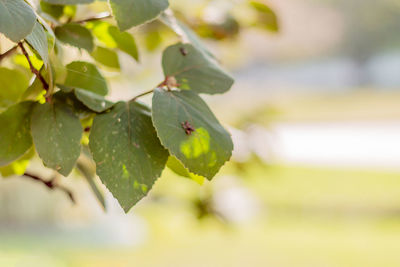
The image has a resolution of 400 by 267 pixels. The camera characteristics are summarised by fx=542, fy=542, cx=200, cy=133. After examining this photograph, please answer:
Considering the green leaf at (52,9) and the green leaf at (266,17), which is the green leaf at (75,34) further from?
the green leaf at (266,17)

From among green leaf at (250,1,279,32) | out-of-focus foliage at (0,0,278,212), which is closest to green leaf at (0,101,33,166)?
out-of-focus foliage at (0,0,278,212)

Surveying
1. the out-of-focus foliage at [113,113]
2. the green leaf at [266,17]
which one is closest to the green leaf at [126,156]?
the out-of-focus foliage at [113,113]

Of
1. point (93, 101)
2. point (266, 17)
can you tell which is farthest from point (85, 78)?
point (266, 17)

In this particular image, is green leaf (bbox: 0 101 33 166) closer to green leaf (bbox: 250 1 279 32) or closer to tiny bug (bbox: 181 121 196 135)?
tiny bug (bbox: 181 121 196 135)

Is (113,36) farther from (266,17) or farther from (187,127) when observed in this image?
(266,17)

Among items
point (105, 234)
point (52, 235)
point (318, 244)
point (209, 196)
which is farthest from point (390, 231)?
point (209, 196)
